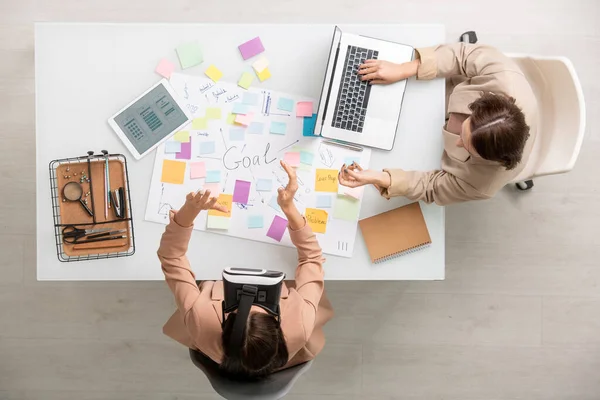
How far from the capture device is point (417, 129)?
153 centimetres

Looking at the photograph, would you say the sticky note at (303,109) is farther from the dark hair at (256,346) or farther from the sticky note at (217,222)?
the dark hair at (256,346)

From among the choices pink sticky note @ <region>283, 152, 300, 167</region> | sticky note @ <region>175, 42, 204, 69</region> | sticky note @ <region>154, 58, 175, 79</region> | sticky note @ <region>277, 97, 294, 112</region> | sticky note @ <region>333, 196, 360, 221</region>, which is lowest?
sticky note @ <region>333, 196, 360, 221</region>

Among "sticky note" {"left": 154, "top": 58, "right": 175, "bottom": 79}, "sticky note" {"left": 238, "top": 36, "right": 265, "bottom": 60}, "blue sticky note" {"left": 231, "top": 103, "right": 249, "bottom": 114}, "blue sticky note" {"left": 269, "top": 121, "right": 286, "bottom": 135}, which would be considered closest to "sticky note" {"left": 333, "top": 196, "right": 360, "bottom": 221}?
"blue sticky note" {"left": 269, "top": 121, "right": 286, "bottom": 135}

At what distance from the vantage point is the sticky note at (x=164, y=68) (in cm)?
151

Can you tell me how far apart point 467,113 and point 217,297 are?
88 centimetres

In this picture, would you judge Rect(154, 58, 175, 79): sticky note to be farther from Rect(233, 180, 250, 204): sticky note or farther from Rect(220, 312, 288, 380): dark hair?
Rect(220, 312, 288, 380): dark hair

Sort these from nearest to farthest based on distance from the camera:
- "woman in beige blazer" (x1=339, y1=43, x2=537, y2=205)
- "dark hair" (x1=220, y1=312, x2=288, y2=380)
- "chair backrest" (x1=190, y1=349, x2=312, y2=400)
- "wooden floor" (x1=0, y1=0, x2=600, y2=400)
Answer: "dark hair" (x1=220, y1=312, x2=288, y2=380), "chair backrest" (x1=190, y1=349, x2=312, y2=400), "woman in beige blazer" (x1=339, y1=43, x2=537, y2=205), "wooden floor" (x1=0, y1=0, x2=600, y2=400)

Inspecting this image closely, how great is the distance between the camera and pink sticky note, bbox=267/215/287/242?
1.51m

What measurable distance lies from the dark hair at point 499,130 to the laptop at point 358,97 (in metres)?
0.25

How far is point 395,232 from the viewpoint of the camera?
5.00ft

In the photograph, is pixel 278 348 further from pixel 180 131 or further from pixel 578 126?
pixel 578 126

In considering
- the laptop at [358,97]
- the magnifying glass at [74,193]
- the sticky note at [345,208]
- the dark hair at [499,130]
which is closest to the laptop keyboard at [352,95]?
the laptop at [358,97]

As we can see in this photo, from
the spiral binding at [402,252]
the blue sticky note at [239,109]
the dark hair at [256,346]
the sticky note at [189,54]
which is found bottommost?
the dark hair at [256,346]

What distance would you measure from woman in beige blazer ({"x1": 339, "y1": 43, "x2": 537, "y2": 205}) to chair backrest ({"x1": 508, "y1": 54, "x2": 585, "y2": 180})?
0.44 ft
